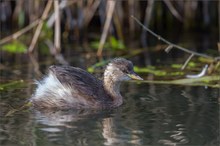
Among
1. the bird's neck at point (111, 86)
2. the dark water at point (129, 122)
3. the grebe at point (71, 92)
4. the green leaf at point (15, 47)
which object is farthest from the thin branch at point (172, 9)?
the grebe at point (71, 92)

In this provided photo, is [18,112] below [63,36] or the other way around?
below

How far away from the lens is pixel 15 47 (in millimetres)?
10039

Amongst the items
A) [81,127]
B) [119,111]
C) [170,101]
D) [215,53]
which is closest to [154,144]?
[81,127]

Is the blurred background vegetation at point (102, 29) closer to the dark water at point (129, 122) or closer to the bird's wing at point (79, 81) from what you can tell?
the dark water at point (129, 122)

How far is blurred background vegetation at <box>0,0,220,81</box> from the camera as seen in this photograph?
31.0 ft

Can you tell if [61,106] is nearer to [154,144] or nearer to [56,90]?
[56,90]

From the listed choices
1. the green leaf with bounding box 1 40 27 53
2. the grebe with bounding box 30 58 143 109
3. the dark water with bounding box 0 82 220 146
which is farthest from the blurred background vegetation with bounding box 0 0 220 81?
the grebe with bounding box 30 58 143 109

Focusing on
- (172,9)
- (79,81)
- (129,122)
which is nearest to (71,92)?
(79,81)

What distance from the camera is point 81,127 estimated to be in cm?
545

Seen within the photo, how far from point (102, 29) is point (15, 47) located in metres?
2.26

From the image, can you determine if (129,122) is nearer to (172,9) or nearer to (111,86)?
(111,86)

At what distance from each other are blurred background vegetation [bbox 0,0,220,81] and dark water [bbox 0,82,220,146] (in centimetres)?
218

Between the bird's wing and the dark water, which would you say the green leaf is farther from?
the bird's wing

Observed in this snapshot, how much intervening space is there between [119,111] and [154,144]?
52.7 inches
